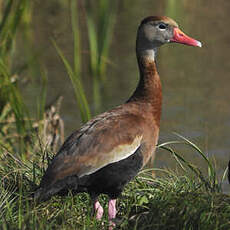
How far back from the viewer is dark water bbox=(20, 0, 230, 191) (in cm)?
837

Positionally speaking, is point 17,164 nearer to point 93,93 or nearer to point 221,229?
point 221,229

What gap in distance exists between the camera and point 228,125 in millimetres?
8523

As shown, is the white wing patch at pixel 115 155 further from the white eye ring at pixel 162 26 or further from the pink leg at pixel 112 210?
the white eye ring at pixel 162 26

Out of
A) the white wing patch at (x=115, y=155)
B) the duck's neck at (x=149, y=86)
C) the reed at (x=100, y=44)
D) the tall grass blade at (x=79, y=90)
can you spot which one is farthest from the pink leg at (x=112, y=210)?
the reed at (x=100, y=44)

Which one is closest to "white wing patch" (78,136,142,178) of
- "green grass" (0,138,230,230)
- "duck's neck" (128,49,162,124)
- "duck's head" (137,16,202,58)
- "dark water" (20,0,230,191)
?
"green grass" (0,138,230,230)

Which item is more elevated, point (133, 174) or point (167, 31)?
→ point (167, 31)

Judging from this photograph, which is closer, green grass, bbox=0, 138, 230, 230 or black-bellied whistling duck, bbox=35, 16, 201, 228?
green grass, bbox=0, 138, 230, 230

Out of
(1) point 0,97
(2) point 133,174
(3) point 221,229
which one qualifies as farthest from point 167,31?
(1) point 0,97

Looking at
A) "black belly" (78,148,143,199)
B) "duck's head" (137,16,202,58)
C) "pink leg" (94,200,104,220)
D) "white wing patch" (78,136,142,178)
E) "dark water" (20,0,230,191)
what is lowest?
"dark water" (20,0,230,191)

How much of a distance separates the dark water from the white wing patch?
7.62 feet

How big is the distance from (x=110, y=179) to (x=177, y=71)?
674 cm

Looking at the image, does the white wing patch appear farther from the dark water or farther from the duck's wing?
the dark water

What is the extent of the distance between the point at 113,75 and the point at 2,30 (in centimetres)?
449

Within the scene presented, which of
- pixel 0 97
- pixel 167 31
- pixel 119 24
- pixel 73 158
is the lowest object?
pixel 119 24
